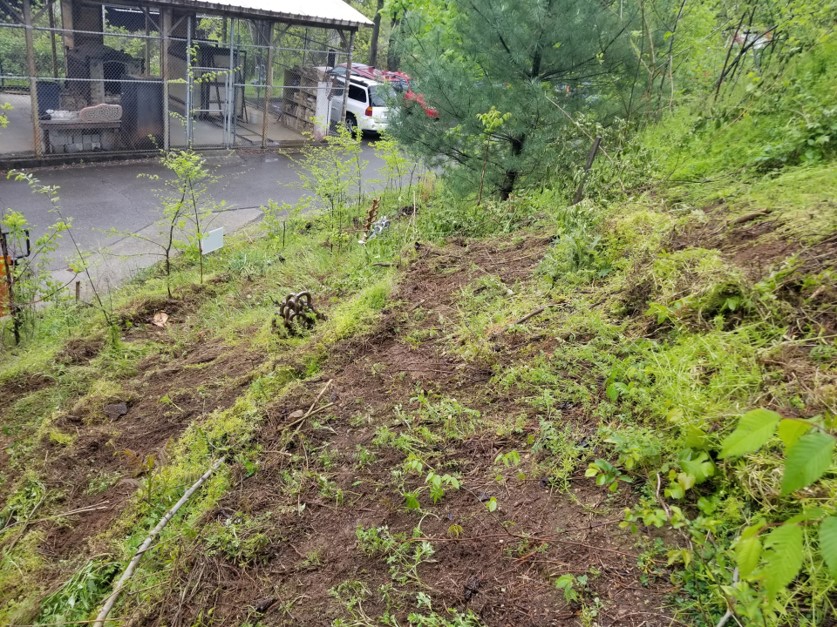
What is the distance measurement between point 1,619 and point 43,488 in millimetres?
980

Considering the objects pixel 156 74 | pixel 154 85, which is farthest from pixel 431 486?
pixel 156 74

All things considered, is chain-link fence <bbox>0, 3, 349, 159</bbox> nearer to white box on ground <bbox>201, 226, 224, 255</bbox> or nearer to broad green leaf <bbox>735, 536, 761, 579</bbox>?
white box on ground <bbox>201, 226, 224, 255</bbox>

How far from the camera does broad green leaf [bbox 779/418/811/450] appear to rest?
3.34ft

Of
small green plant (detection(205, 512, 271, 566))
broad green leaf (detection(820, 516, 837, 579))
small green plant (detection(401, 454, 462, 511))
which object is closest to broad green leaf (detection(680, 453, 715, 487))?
small green plant (detection(401, 454, 462, 511))

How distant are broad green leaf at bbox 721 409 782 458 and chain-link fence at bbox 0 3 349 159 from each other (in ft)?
30.2

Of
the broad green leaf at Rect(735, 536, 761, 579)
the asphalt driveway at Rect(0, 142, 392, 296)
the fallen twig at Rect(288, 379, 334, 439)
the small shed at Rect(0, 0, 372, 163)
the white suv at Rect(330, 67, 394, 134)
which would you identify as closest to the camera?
the broad green leaf at Rect(735, 536, 761, 579)

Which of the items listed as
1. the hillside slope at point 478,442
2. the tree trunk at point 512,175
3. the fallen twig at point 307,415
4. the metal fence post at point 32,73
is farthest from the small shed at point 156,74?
the fallen twig at point 307,415

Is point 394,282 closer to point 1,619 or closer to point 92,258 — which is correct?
point 1,619

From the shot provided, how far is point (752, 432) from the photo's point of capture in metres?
1.09

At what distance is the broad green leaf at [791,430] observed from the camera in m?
1.02

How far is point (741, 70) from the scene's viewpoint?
6.95 m

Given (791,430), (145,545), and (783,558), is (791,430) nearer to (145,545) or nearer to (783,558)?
(783,558)

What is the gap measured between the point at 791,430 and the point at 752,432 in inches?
3.0

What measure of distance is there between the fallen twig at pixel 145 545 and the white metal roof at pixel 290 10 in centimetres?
1213
